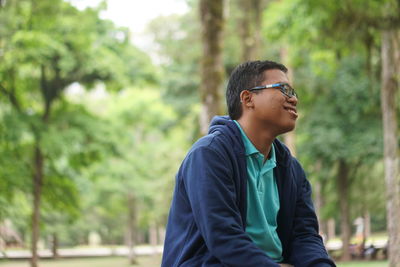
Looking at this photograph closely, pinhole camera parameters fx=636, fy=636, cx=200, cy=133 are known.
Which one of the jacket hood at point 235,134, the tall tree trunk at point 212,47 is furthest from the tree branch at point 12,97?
the jacket hood at point 235,134

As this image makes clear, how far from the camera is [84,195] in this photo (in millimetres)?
38312

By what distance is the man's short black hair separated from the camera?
275 centimetres

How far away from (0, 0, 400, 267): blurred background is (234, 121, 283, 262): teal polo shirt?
8241 millimetres

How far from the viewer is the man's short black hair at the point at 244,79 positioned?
2.75 metres

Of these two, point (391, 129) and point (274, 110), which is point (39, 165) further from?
point (274, 110)

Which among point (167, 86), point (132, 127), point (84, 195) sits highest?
point (167, 86)

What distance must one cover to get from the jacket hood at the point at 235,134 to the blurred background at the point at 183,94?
809cm

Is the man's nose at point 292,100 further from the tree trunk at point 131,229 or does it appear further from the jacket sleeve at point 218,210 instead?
the tree trunk at point 131,229

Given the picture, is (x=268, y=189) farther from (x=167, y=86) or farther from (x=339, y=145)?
(x=167, y=86)

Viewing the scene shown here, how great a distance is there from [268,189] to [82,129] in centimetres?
1924

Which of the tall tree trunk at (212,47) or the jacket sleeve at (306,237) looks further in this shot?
the tall tree trunk at (212,47)

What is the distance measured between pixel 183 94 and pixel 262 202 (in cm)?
2986

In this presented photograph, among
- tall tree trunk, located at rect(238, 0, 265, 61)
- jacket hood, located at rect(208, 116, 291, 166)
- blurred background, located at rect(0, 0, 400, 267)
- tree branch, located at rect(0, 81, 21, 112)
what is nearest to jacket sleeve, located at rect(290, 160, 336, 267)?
jacket hood, located at rect(208, 116, 291, 166)

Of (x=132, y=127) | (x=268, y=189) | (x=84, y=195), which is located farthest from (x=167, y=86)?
(x=268, y=189)
